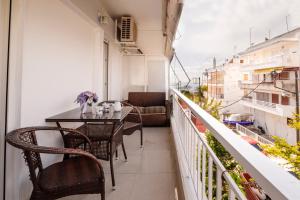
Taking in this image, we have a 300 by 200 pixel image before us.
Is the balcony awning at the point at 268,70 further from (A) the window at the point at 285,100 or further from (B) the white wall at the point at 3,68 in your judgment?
(B) the white wall at the point at 3,68

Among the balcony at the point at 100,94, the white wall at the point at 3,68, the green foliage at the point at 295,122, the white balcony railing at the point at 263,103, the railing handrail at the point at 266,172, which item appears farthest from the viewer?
the white balcony railing at the point at 263,103

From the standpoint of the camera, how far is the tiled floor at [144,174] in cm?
192

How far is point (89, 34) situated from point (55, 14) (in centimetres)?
110

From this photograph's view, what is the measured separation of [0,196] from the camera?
4.91ft

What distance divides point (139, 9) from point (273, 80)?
2.85 m

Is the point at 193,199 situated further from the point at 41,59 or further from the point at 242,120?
the point at 242,120

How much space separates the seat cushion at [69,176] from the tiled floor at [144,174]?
51cm

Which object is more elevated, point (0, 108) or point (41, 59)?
point (41, 59)

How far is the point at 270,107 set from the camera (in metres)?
2.20

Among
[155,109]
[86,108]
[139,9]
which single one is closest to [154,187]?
[86,108]

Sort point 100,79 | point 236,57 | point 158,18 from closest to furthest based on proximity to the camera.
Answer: point 236,57, point 100,79, point 158,18

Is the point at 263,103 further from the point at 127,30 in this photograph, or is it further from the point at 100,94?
the point at 127,30

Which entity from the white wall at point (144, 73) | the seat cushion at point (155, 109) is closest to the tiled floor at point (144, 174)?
the seat cushion at point (155, 109)

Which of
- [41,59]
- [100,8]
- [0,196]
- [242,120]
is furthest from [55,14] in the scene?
[242,120]
